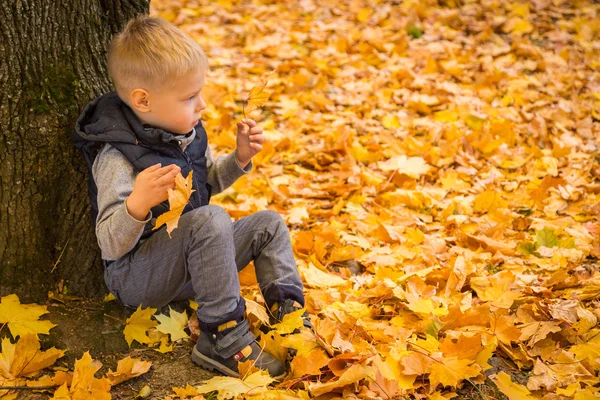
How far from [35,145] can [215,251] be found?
2.45ft

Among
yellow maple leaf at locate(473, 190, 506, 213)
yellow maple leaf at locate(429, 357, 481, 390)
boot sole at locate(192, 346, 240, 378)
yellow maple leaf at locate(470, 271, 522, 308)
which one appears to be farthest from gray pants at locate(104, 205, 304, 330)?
yellow maple leaf at locate(473, 190, 506, 213)

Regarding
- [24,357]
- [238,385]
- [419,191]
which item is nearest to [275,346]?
[238,385]

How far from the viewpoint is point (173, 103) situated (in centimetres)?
209

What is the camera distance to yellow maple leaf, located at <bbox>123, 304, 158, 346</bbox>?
2.23m

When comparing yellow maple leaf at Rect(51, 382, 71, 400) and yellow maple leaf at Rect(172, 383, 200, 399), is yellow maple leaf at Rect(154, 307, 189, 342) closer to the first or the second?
yellow maple leaf at Rect(172, 383, 200, 399)

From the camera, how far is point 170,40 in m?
2.07

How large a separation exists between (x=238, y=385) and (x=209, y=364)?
0.59ft

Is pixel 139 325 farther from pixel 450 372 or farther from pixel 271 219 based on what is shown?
pixel 450 372

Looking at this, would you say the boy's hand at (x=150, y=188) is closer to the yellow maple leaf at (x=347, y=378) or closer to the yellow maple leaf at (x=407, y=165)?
the yellow maple leaf at (x=347, y=378)

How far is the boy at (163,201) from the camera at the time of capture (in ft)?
6.71

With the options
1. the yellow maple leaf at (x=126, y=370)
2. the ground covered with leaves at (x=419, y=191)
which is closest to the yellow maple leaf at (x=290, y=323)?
the ground covered with leaves at (x=419, y=191)

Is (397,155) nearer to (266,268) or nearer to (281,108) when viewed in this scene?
(281,108)

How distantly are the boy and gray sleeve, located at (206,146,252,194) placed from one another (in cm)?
24

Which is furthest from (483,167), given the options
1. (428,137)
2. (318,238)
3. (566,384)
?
(566,384)
